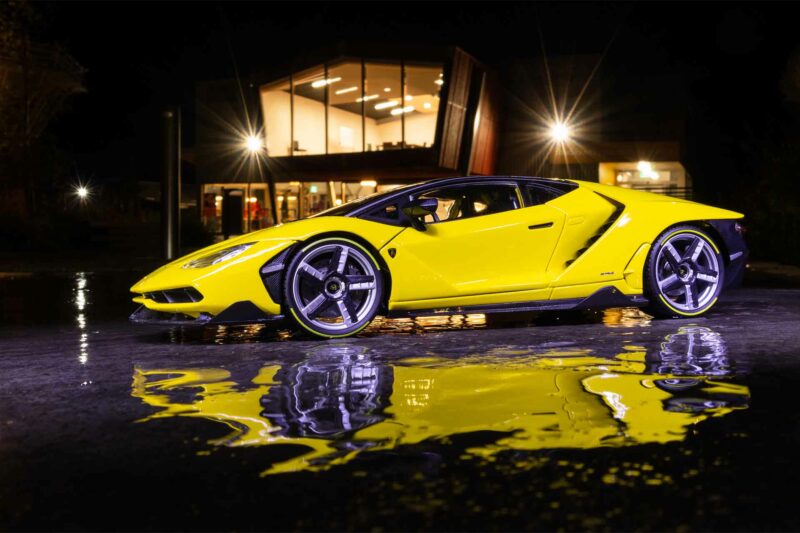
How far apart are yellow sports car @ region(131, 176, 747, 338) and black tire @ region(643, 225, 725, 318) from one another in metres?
0.01

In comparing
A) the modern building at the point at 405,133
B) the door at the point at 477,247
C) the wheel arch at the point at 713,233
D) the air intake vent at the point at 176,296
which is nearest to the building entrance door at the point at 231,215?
the modern building at the point at 405,133

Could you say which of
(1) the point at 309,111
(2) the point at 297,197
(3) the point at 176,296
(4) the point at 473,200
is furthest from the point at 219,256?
(2) the point at 297,197

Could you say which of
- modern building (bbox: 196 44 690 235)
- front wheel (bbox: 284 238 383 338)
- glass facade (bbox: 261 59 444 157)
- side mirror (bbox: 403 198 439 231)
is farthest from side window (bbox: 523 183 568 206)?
glass facade (bbox: 261 59 444 157)

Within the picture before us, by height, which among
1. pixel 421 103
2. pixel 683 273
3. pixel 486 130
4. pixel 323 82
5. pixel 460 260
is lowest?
pixel 683 273

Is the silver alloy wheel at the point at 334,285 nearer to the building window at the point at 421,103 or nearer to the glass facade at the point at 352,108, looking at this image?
the glass facade at the point at 352,108

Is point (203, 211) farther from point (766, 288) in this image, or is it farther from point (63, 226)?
point (766, 288)

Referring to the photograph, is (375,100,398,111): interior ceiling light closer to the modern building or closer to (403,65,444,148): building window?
the modern building

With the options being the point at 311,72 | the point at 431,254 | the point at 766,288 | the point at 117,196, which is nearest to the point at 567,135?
the point at 311,72

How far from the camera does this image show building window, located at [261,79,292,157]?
43281 millimetres

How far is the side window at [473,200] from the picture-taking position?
816cm

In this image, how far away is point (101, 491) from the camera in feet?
11.7

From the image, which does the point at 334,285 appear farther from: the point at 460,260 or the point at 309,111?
the point at 309,111

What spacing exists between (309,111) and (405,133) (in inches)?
215

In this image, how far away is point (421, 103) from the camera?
40.2 m
